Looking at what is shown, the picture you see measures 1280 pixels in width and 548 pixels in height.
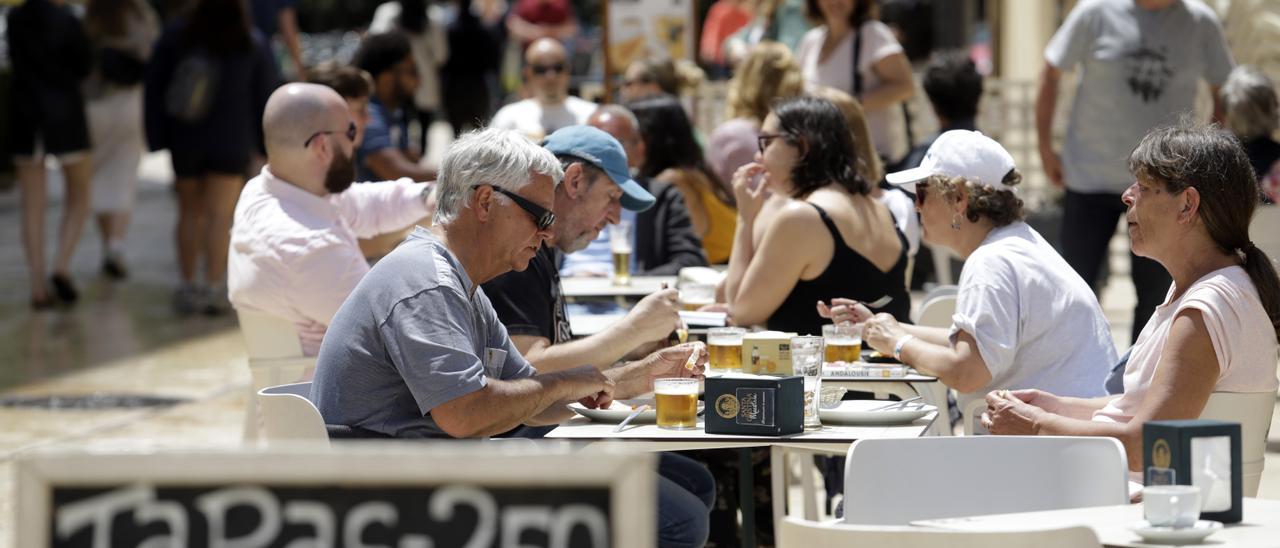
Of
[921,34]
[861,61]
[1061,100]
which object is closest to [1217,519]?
[861,61]

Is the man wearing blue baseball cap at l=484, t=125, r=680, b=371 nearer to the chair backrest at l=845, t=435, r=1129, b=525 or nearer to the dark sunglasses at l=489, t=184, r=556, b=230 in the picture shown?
the dark sunglasses at l=489, t=184, r=556, b=230

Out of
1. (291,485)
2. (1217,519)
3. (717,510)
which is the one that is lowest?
(717,510)

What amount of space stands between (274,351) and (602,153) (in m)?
1.11

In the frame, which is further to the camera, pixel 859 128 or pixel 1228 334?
pixel 859 128

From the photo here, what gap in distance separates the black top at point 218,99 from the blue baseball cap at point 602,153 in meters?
5.85

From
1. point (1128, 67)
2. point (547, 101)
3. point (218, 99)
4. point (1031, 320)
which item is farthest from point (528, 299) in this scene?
point (218, 99)

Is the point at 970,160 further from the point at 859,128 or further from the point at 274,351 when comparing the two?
the point at 274,351

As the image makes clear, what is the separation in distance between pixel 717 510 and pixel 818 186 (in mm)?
1031

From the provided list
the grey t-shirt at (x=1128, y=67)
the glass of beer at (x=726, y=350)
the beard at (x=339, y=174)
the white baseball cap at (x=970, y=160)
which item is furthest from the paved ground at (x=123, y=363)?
the white baseball cap at (x=970, y=160)

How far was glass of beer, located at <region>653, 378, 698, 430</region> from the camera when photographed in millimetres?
3869

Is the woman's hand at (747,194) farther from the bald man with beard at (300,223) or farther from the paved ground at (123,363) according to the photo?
the paved ground at (123,363)

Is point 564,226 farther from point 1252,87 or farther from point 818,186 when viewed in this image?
point 1252,87

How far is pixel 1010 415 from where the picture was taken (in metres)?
3.90

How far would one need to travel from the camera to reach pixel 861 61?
869 cm
